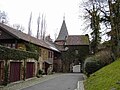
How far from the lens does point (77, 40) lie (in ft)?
188

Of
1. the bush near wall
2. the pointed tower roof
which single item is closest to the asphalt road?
the bush near wall

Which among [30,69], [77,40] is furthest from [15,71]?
[77,40]

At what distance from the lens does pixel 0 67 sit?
20.2 metres

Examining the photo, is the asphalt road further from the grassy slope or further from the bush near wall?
the grassy slope

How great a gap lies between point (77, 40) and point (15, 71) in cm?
3499

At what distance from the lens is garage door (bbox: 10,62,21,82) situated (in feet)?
74.0

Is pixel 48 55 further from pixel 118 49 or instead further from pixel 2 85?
pixel 2 85

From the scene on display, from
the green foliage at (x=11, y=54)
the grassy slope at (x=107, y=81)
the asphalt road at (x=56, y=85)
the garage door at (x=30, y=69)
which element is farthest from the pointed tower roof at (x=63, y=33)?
the grassy slope at (x=107, y=81)

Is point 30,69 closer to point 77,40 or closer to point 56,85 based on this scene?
point 56,85

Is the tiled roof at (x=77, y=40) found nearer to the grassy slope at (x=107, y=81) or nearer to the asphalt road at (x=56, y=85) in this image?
the asphalt road at (x=56, y=85)

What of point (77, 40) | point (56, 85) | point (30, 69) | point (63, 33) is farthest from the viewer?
point (63, 33)

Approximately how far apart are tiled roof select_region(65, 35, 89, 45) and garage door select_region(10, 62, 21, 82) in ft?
106

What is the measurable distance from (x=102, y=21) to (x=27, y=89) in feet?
52.6

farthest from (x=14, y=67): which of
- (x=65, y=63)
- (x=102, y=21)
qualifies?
(x=65, y=63)
